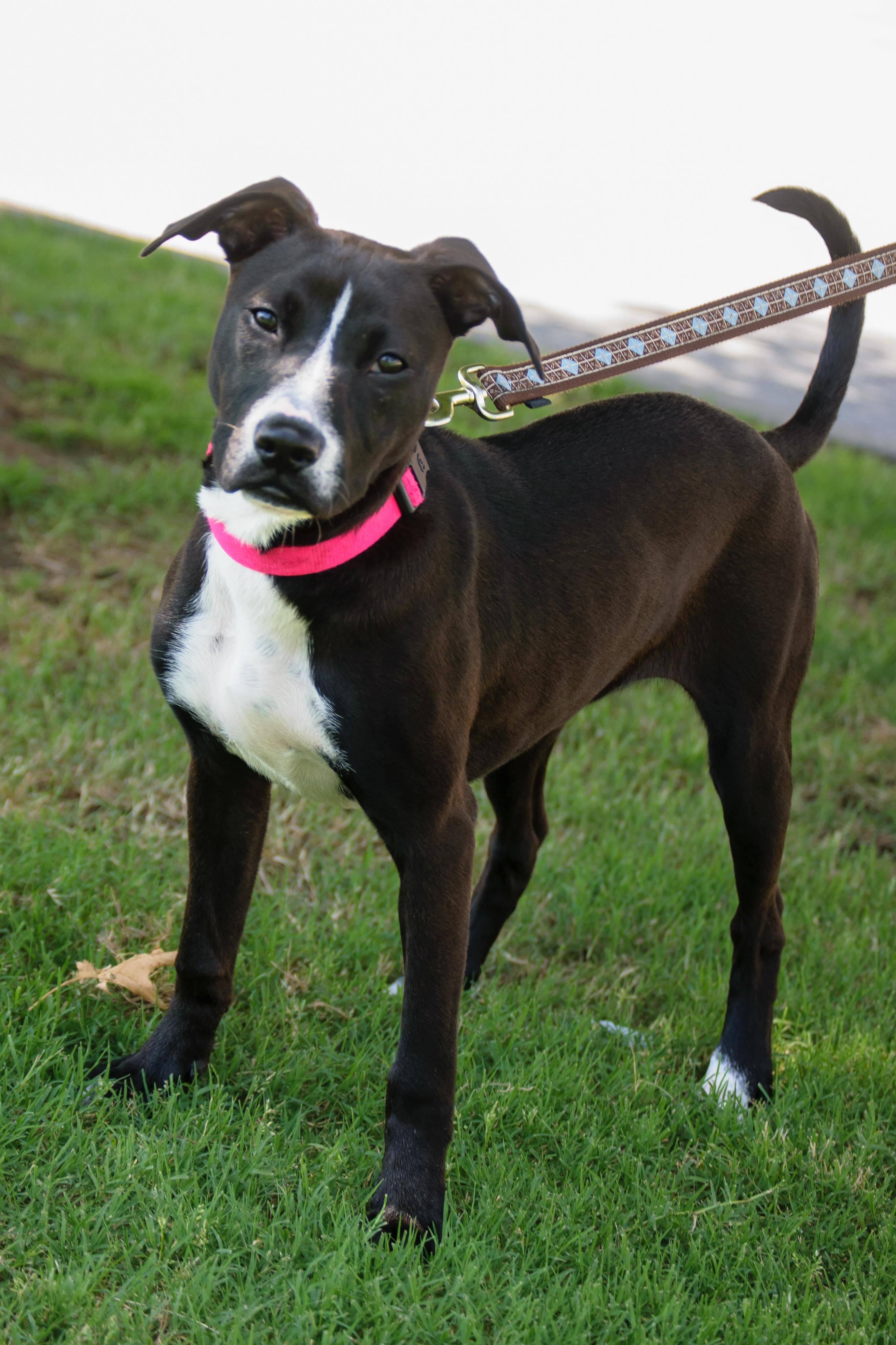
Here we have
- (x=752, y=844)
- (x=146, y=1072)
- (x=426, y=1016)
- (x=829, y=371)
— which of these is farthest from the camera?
(x=829, y=371)

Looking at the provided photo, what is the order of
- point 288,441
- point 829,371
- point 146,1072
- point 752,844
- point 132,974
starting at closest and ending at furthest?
1. point 288,441
2. point 146,1072
3. point 132,974
4. point 752,844
5. point 829,371

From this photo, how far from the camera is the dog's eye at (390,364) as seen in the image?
6.81 ft

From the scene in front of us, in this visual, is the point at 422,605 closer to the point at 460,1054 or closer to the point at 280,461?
the point at 280,461

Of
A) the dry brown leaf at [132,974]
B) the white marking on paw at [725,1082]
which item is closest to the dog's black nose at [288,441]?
the dry brown leaf at [132,974]

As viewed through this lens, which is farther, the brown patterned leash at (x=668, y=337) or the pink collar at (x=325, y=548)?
the brown patterned leash at (x=668, y=337)

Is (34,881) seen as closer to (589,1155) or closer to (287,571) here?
(287,571)

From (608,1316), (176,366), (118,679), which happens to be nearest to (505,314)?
(608,1316)

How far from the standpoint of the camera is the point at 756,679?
2914 millimetres

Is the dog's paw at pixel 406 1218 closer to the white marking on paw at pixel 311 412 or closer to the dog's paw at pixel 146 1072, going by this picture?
the dog's paw at pixel 146 1072

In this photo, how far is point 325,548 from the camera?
217cm

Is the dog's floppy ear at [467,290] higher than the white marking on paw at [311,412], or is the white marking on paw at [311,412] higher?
the dog's floppy ear at [467,290]

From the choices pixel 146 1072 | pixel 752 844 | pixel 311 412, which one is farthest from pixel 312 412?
pixel 752 844

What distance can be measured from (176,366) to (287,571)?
4366 millimetres

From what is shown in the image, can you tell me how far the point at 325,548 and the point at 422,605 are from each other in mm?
199
